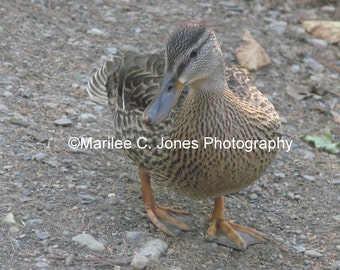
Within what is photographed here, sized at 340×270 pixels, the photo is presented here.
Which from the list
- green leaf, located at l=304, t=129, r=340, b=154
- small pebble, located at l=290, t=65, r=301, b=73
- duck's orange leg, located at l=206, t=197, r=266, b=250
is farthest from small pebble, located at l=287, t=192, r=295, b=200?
small pebble, located at l=290, t=65, r=301, b=73

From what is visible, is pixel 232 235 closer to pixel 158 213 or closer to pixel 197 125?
pixel 158 213

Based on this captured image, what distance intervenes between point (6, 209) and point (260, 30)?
356 cm

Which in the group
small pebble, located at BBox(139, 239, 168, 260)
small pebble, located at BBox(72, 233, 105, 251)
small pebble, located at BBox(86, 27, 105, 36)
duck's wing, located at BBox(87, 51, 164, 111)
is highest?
duck's wing, located at BBox(87, 51, 164, 111)

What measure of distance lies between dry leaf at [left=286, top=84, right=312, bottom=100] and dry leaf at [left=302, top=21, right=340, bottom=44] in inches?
35.8

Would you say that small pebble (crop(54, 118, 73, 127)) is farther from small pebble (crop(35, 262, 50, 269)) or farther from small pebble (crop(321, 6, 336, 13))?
small pebble (crop(321, 6, 336, 13))

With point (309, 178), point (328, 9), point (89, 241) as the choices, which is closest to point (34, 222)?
point (89, 241)

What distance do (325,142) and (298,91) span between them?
0.78 metres

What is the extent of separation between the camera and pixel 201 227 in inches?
177

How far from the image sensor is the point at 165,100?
147 inches

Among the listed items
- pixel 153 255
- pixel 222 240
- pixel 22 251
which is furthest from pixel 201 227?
pixel 22 251

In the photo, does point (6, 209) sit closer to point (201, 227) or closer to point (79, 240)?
point (79, 240)

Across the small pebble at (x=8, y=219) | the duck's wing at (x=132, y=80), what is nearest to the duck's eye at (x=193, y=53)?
the duck's wing at (x=132, y=80)

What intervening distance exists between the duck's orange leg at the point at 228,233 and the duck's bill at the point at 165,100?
3.04ft

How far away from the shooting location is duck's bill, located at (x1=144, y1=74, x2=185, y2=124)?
3.72 metres
